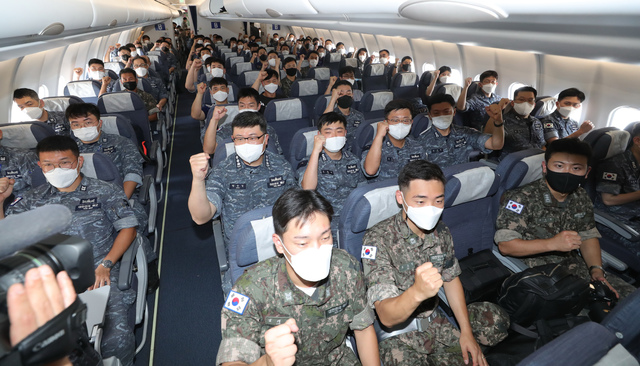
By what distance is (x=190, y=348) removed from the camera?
2959 millimetres

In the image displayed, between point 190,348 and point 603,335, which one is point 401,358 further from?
point 190,348

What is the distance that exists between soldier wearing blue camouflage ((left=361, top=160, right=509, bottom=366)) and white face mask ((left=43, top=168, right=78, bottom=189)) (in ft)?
8.01

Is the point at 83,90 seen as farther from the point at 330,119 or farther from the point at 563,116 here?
the point at 563,116

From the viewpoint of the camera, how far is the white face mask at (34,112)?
4582 millimetres

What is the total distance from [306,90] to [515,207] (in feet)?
16.3

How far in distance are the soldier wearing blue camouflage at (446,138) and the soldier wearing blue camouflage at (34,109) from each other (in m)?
4.95

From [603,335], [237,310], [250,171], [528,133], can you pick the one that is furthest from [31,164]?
[528,133]

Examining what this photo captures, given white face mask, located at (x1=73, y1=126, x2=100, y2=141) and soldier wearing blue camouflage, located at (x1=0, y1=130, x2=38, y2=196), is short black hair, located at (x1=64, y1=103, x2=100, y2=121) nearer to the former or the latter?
white face mask, located at (x1=73, y1=126, x2=100, y2=141)

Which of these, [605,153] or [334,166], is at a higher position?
[334,166]

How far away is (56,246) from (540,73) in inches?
325

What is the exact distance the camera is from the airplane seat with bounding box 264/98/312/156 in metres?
5.11

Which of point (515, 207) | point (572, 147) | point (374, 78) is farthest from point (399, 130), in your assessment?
point (374, 78)

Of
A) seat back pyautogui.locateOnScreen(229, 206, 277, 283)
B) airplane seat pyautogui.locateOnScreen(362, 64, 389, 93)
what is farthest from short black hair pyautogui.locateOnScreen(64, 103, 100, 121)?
airplane seat pyautogui.locateOnScreen(362, 64, 389, 93)

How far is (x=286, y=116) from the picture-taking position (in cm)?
521
